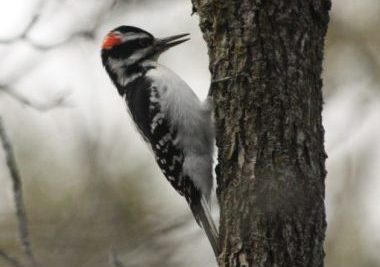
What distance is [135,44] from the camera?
5027 mm

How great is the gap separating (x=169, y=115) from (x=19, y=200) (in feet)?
5.66

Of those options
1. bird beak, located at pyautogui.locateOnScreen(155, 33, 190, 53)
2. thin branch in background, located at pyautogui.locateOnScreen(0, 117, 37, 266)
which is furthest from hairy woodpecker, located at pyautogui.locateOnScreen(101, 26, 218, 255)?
thin branch in background, located at pyautogui.locateOnScreen(0, 117, 37, 266)

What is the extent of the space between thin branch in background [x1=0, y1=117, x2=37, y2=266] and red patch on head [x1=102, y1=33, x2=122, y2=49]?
1820mm

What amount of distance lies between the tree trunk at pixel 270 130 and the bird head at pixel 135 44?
1332 mm

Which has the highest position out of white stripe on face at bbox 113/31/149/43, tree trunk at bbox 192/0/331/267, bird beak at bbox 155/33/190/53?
white stripe on face at bbox 113/31/149/43

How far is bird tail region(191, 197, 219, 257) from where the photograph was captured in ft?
14.0

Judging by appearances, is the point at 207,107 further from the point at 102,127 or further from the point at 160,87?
the point at 102,127

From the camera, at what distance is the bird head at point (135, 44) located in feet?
16.4

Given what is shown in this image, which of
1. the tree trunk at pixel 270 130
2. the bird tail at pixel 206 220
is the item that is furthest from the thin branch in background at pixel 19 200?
the bird tail at pixel 206 220

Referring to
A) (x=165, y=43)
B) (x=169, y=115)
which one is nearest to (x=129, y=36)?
(x=165, y=43)

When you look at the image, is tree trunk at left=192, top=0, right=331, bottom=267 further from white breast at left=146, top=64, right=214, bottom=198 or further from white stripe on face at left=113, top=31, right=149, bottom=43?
white stripe on face at left=113, top=31, right=149, bottom=43

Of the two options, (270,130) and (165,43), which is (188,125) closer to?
(165,43)

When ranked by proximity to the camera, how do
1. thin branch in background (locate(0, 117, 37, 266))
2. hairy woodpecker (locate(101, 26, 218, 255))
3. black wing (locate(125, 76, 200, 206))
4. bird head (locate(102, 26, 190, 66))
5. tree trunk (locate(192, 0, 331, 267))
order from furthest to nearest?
bird head (locate(102, 26, 190, 66)) → black wing (locate(125, 76, 200, 206)) → hairy woodpecker (locate(101, 26, 218, 255)) → tree trunk (locate(192, 0, 331, 267)) → thin branch in background (locate(0, 117, 37, 266))

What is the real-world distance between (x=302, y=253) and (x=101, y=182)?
166 cm
